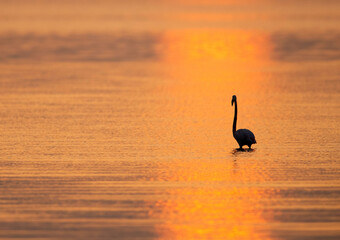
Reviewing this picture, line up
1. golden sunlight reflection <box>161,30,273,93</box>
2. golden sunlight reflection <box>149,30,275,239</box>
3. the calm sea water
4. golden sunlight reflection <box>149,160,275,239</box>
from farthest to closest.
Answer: golden sunlight reflection <box>161,30,273,93</box> < the calm sea water < golden sunlight reflection <box>149,30,275,239</box> < golden sunlight reflection <box>149,160,275,239</box>

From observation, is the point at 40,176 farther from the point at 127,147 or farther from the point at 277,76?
the point at 277,76

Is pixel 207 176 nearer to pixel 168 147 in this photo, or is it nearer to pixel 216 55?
pixel 168 147

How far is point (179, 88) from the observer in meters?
29.0

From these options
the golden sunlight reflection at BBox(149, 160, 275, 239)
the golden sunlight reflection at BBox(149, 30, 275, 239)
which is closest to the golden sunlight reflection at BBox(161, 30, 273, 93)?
the golden sunlight reflection at BBox(149, 30, 275, 239)

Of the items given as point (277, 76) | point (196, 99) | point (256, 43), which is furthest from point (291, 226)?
point (256, 43)

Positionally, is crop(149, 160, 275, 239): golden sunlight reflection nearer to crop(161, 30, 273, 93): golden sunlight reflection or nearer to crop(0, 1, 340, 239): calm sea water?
crop(0, 1, 340, 239): calm sea water

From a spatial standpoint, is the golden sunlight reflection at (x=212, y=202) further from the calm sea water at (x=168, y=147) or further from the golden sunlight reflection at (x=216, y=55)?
the golden sunlight reflection at (x=216, y=55)

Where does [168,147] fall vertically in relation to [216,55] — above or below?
below

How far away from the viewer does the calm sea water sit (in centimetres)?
1288

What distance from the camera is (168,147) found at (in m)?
18.6

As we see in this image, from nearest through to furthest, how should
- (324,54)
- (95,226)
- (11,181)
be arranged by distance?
1. (95,226)
2. (11,181)
3. (324,54)

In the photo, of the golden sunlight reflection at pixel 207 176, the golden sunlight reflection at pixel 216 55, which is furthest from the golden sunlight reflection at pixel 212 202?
the golden sunlight reflection at pixel 216 55

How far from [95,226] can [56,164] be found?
173 inches

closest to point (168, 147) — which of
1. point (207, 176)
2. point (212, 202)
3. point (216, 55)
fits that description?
point (207, 176)
